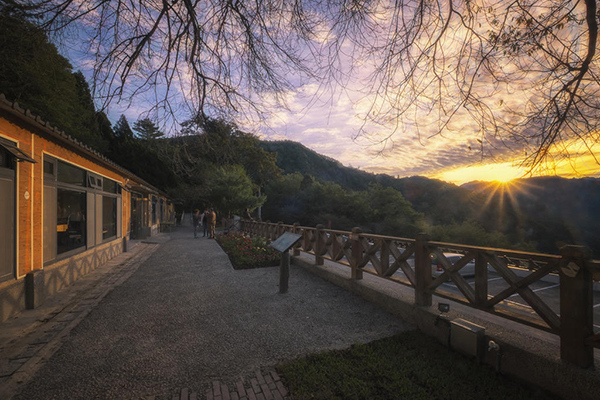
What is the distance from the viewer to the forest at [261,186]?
3.67 meters

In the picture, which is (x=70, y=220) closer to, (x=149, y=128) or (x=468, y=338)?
(x=149, y=128)

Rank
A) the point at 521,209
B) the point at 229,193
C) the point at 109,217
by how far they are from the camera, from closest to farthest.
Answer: the point at 109,217 < the point at 229,193 < the point at 521,209

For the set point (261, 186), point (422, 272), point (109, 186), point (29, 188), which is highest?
point (261, 186)

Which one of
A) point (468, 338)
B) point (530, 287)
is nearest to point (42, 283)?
point (468, 338)

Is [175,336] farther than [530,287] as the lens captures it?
No

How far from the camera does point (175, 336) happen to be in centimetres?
332

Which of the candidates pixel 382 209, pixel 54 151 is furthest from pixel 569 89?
pixel 382 209

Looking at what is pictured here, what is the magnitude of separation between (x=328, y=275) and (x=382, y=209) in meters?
49.8

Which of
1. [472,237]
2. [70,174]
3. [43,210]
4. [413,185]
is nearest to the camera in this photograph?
[43,210]

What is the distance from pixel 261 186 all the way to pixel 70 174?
31.4m

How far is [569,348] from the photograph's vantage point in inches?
83.9

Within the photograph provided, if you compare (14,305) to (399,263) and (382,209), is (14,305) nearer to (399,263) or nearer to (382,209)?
(399,263)

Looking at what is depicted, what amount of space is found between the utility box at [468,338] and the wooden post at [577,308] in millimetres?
588

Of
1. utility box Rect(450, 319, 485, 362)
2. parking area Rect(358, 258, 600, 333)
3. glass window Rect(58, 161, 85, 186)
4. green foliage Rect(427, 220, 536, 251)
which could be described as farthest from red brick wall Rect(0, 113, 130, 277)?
green foliage Rect(427, 220, 536, 251)
